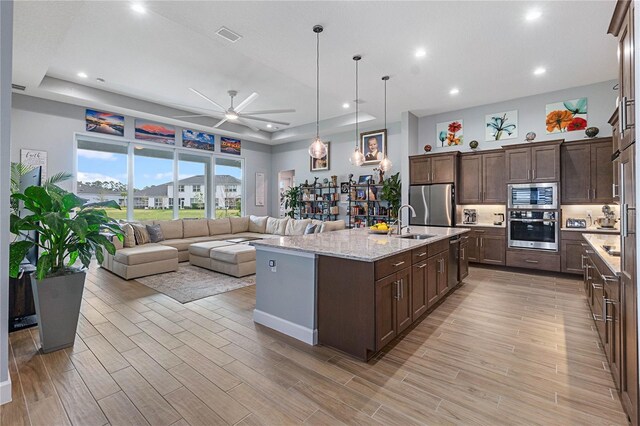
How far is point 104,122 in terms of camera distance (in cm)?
649

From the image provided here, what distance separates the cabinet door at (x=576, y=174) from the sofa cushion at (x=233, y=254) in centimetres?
551

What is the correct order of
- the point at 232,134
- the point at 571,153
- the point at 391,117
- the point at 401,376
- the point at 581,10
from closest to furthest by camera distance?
the point at 401,376, the point at 581,10, the point at 571,153, the point at 391,117, the point at 232,134

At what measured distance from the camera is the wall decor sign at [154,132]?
279 inches

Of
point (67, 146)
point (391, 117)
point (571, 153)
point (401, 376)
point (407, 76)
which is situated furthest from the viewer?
point (391, 117)

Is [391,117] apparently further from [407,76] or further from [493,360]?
[493,360]

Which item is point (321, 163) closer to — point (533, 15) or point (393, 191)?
point (393, 191)

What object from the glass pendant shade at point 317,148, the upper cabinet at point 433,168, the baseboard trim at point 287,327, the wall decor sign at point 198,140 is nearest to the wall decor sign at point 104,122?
the wall decor sign at point 198,140

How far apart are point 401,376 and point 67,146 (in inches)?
286

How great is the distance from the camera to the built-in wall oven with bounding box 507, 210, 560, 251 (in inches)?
202

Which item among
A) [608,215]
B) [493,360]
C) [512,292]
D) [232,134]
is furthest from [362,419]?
[232,134]

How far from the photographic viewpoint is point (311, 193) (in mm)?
8977

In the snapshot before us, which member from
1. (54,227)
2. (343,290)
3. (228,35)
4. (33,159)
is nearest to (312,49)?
(228,35)

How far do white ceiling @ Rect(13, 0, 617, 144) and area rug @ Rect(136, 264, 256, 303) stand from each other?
3286mm

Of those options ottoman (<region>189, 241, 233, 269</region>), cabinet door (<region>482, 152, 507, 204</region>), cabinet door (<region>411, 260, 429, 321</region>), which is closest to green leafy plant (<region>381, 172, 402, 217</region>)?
cabinet door (<region>482, 152, 507, 204</region>)
